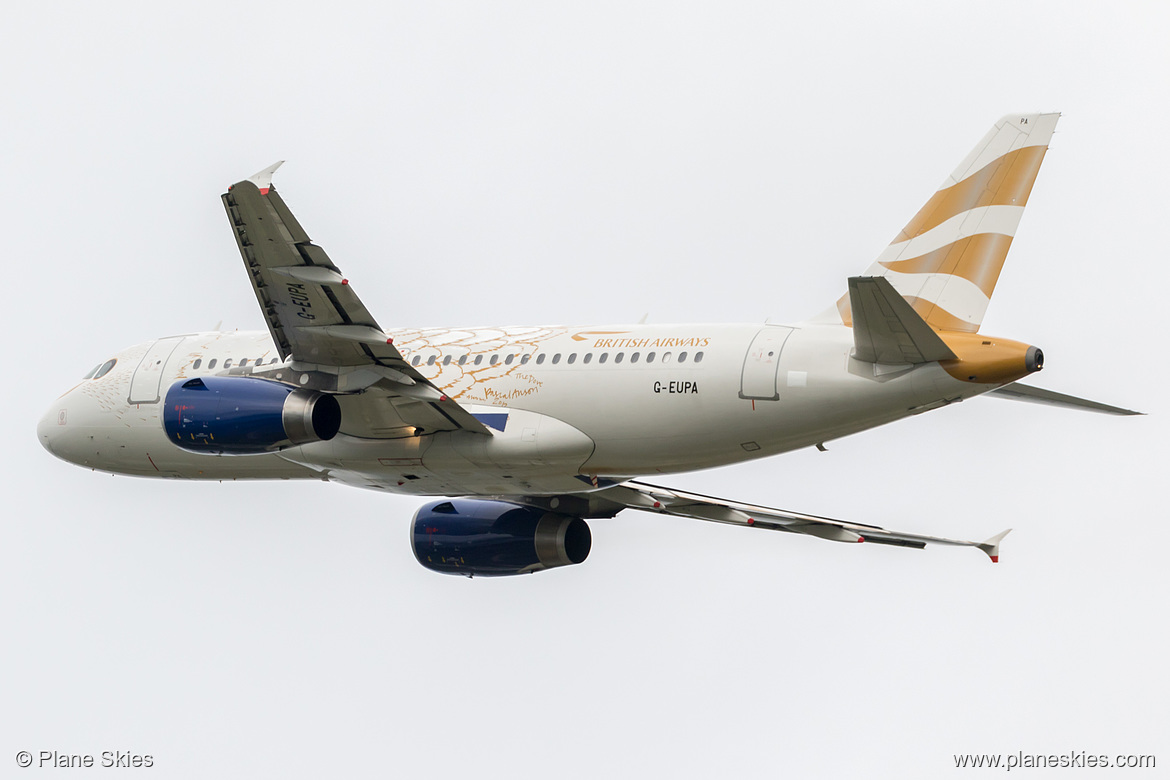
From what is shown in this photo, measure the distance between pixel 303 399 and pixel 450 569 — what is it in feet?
25.5

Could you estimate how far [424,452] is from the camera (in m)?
25.7

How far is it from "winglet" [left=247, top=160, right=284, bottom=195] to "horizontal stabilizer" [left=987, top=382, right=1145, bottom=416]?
10767 millimetres

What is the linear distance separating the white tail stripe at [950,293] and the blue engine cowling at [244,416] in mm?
9245

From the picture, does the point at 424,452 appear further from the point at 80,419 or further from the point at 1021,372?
the point at 1021,372

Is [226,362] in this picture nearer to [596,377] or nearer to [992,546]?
[596,377]

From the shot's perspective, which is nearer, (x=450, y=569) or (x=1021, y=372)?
(x=1021, y=372)

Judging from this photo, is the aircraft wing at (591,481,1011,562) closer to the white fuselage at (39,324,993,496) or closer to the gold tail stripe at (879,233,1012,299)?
the white fuselage at (39,324,993,496)

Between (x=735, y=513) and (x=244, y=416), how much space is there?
10280 millimetres

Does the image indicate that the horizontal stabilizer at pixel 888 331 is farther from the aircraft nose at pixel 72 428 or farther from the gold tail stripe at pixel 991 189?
the aircraft nose at pixel 72 428

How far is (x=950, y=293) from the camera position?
2328 centimetres

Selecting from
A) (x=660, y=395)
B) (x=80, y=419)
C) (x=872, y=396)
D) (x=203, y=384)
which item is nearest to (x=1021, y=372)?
(x=872, y=396)

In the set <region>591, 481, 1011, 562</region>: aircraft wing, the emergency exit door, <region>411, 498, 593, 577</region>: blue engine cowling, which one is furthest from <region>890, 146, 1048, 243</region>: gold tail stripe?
<region>411, 498, 593, 577</region>: blue engine cowling

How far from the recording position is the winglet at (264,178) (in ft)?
70.8

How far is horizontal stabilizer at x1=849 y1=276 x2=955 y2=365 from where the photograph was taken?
20.8 m
